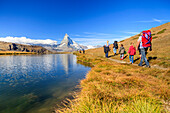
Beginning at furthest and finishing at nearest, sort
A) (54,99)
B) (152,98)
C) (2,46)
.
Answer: (2,46)
(54,99)
(152,98)

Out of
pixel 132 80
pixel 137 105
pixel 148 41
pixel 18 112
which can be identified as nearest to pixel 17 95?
pixel 18 112

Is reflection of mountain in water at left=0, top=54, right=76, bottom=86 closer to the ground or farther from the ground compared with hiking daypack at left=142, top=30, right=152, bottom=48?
closer to the ground

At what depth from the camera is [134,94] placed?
12.2 feet


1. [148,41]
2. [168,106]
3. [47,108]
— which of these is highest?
[148,41]

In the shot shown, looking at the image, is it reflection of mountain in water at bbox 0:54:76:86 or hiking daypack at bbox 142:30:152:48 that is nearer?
hiking daypack at bbox 142:30:152:48

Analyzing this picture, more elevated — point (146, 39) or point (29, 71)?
point (146, 39)

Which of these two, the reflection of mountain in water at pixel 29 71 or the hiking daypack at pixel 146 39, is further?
the reflection of mountain in water at pixel 29 71

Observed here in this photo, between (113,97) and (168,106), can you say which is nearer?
(168,106)

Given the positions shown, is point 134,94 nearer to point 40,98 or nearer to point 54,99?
point 54,99

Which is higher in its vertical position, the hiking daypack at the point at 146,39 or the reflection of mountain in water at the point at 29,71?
the hiking daypack at the point at 146,39

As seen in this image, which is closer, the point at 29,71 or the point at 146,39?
the point at 146,39

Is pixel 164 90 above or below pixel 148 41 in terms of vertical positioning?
below

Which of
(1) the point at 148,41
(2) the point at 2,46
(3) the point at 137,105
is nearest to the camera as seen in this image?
(3) the point at 137,105

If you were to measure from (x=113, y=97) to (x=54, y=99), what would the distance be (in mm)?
3438
